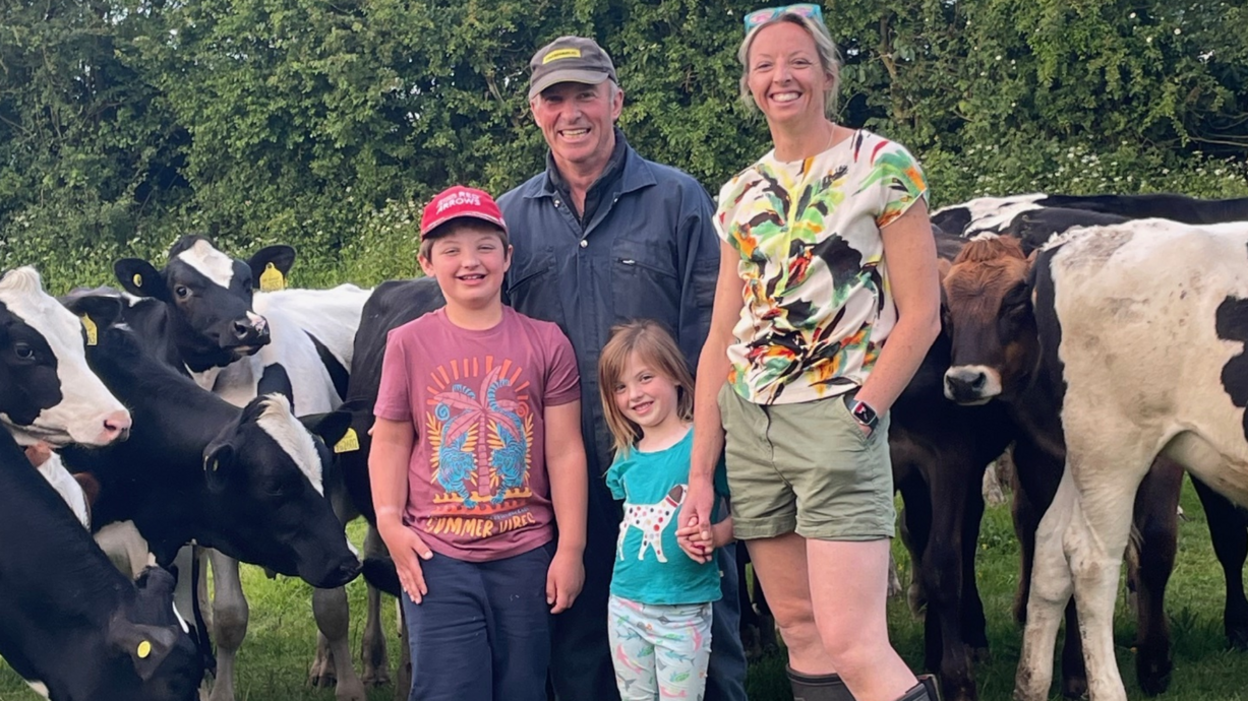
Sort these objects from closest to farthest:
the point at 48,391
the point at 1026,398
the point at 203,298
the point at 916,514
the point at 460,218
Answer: the point at 460,218
the point at 48,391
the point at 1026,398
the point at 916,514
the point at 203,298

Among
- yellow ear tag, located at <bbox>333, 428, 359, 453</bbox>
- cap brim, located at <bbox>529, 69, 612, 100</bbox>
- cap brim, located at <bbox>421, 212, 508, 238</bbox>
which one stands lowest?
yellow ear tag, located at <bbox>333, 428, 359, 453</bbox>

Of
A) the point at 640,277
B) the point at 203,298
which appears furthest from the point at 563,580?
the point at 203,298

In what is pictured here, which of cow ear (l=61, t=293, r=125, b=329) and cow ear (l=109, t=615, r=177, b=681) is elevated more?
cow ear (l=61, t=293, r=125, b=329)

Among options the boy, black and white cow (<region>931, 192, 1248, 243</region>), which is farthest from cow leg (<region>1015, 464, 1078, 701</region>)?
the boy

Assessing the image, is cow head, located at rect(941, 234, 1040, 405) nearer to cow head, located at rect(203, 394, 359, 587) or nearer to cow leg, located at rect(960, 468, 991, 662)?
cow leg, located at rect(960, 468, 991, 662)

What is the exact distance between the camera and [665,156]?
17.8 metres

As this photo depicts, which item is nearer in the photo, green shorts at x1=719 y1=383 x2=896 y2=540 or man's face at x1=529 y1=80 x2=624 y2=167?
green shorts at x1=719 y1=383 x2=896 y2=540

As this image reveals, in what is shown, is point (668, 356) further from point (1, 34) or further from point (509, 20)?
point (1, 34)

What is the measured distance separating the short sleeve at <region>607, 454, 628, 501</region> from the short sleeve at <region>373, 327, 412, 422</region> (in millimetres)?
600

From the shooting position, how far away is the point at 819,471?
3275mm

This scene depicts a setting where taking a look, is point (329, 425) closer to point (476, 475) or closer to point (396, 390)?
point (396, 390)

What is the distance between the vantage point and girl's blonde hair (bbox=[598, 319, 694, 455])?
393 centimetres

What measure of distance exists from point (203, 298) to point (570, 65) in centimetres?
355

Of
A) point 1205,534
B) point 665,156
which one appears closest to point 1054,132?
point 665,156
